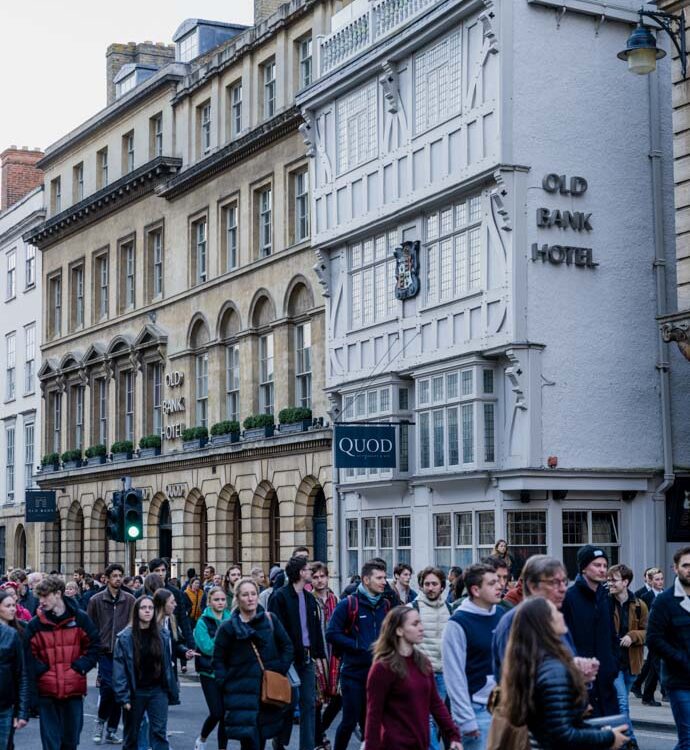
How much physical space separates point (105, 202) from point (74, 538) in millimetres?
11159

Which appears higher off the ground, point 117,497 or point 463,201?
point 463,201

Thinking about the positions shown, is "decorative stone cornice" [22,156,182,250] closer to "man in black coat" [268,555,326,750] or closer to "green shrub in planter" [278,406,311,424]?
"green shrub in planter" [278,406,311,424]

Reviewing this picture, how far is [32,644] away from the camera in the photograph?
1411 centimetres

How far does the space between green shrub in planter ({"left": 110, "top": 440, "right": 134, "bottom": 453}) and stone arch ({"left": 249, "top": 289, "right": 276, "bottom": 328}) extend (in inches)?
354

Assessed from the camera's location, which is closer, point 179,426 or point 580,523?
point 580,523

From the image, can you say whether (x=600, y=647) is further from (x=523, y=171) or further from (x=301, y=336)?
(x=301, y=336)

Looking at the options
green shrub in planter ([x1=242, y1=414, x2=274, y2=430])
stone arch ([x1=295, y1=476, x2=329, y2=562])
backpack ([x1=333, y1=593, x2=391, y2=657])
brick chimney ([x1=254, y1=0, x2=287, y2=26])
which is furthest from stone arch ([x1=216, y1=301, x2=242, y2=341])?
backpack ([x1=333, y1=593, x2=391, y2=657])

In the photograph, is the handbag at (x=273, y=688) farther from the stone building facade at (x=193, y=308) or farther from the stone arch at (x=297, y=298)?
the stone arch at (x=297, y=298)

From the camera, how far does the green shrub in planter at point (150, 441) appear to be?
45438mm

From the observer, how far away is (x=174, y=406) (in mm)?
44406

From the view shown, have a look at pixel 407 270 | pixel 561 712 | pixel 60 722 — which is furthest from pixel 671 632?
pixel 407 270

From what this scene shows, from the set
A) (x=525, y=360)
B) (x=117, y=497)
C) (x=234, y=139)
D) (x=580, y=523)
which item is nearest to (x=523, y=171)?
(x=525, y=360)

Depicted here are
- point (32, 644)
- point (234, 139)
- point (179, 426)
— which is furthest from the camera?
point (179, 426)

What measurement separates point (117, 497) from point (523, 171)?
29.9ft
